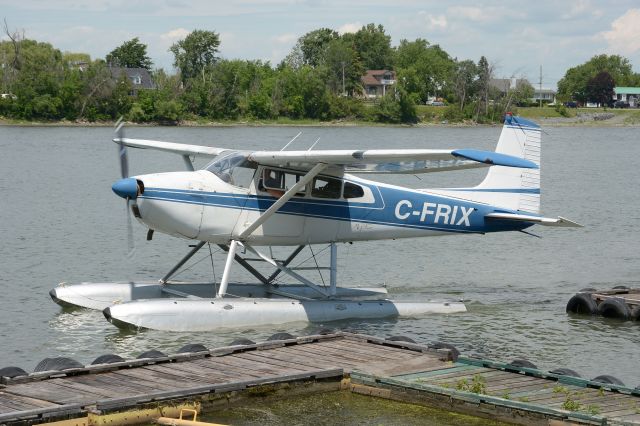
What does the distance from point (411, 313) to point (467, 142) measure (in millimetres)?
55715

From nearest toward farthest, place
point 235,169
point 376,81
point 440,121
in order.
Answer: point 235,169 → point 440,121 → point 376,81

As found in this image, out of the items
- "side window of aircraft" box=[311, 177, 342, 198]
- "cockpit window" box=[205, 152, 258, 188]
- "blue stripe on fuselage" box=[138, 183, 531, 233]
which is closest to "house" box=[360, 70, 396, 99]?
"blue stripe on fuselage" box=[138, 183, 531, 233]

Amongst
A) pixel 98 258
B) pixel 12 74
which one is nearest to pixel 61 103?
pixel 12 74

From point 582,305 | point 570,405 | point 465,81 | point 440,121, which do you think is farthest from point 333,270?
point 465,81

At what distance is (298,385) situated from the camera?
10742mm

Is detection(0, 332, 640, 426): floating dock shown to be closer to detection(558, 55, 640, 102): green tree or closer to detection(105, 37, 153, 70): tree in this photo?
detection(105, 37, 153, 70): tree

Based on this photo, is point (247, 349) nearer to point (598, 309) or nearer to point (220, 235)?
point (220, 235)

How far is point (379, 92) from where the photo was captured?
439ft

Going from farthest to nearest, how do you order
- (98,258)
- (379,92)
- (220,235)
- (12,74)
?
1. (379,92)
2. (12,74)
3. (98,258)
4. (220,235)

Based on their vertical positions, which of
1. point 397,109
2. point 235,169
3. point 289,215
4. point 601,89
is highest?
point 235,169

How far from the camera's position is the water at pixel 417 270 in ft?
48.4

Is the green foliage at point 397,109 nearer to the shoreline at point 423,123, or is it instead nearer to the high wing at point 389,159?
the shoreline at point 423,123

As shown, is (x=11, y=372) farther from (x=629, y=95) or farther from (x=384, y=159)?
(x=629, y=95)

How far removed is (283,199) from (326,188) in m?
0.91
